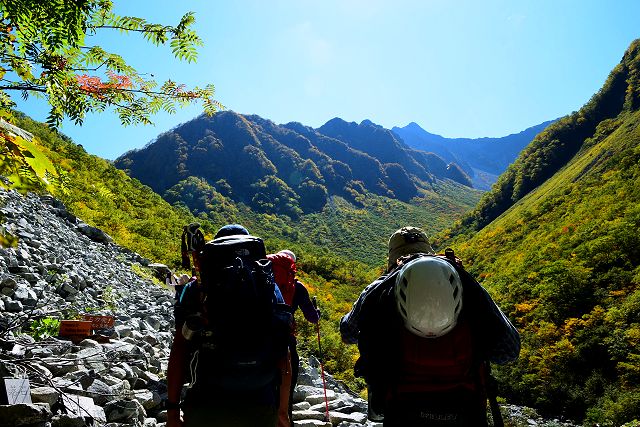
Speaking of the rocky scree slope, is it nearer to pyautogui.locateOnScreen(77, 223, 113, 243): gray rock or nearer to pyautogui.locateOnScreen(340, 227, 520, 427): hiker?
pyautogui.locateOnScreen(77, 223, 113, 243): gray rock

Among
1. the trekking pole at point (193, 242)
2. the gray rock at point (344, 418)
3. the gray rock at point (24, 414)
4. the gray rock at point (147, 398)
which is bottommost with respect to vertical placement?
the gray rock at point (344, 418)

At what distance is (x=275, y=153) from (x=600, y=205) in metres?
143

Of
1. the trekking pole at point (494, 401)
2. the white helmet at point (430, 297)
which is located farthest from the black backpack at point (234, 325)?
the trekking pole at point (494, 401)

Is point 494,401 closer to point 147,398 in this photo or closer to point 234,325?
point 234,325

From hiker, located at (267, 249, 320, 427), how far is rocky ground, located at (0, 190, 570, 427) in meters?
1.69

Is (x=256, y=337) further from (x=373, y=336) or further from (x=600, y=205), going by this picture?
(x=600, y=205)

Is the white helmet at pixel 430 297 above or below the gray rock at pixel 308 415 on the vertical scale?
above

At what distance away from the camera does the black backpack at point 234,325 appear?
2.34 m

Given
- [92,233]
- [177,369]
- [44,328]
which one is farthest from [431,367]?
[92,233]

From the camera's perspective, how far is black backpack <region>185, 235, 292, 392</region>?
2336mm

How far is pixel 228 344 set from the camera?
7.68 feet

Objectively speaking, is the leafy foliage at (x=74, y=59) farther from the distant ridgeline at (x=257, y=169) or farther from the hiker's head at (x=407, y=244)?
the distant ridgeline at (x=257, y=169)

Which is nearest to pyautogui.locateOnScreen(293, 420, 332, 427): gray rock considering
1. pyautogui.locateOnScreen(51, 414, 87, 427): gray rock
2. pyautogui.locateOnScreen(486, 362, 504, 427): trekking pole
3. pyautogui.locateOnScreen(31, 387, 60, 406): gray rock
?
pyautogui.locateOnScreen(51, 414, 87, 427): gray rock

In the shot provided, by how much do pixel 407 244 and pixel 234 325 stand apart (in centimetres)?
128
